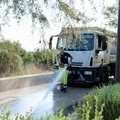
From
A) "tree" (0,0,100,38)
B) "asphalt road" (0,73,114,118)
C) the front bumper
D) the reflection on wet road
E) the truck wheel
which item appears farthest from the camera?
the truck wheel

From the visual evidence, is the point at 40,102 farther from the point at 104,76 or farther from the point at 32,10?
the point at 32,10

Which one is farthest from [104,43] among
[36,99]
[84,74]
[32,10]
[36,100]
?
[32,10]

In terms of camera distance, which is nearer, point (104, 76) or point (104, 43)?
point (104, 43)

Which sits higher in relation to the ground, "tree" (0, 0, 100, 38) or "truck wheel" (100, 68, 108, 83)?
"tree" (0, 0, 100, 38)

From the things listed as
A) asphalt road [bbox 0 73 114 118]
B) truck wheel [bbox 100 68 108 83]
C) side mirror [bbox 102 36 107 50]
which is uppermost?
side mirror [bbox 102 36 107 50]

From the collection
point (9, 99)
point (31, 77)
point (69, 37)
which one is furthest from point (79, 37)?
point (31, 77)

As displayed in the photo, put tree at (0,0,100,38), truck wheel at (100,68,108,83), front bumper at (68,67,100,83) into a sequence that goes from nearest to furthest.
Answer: tree at (0,0,100,38) < front bumper at (68,67,100,83) < truck wheel at (100,68,108,83)

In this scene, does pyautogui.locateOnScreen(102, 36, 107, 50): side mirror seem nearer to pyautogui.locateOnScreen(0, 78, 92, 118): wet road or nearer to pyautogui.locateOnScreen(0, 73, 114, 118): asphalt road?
pyautogui.locateOnScreen(0, 73, 114, 118): asphalt road

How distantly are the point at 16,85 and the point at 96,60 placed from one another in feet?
11.7

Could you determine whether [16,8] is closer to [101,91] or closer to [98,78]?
[101,91]

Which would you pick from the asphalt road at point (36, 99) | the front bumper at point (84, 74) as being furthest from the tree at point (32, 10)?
the front bumper at point (84, 74)

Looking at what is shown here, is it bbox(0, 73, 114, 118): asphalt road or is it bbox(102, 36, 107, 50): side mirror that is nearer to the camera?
bbox(0, 73, 114, 118): asphalt road

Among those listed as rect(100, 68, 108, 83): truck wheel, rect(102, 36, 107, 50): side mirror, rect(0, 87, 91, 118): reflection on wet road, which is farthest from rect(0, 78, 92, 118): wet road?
rect(102, 36, 107, 50): side mirror

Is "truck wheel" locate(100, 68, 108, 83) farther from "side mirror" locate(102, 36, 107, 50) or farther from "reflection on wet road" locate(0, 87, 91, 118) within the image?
"reflection on wet road" locate(0, 87, 91, 118)
